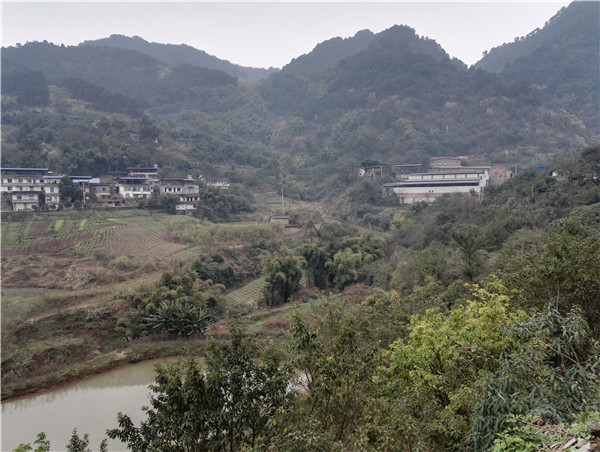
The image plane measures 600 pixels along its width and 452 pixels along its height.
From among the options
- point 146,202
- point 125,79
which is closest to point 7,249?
point 146,202

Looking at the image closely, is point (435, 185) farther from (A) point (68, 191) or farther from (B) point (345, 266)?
(A) point (68, 191)

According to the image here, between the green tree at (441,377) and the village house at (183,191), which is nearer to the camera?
the green tree at (441,377)

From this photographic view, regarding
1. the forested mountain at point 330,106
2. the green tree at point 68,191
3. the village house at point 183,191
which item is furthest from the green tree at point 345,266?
the forested mountain at point 330,106

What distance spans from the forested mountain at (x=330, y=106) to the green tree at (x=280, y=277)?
27.6 metres

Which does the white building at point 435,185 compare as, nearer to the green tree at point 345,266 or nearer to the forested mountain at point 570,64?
the green tree at point 345,266

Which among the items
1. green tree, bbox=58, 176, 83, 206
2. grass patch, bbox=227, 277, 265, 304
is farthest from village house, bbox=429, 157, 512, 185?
green tree, bbox=58, 176, 83, 206

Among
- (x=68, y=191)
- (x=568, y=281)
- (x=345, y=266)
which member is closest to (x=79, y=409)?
(x=568, y=281)

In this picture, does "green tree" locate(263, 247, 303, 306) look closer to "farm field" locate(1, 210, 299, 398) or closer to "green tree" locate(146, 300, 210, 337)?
"farm field" locate(1, 210, 299, 398)

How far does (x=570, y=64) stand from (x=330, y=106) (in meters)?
43.9

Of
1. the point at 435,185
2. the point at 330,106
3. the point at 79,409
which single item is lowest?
the point at 79,409

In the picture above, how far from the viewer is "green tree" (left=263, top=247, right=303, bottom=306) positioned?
19109 mm

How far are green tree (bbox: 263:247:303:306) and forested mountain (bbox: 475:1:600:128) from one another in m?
60.2

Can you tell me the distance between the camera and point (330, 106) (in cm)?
7750

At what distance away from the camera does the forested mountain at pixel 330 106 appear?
5103 cm
